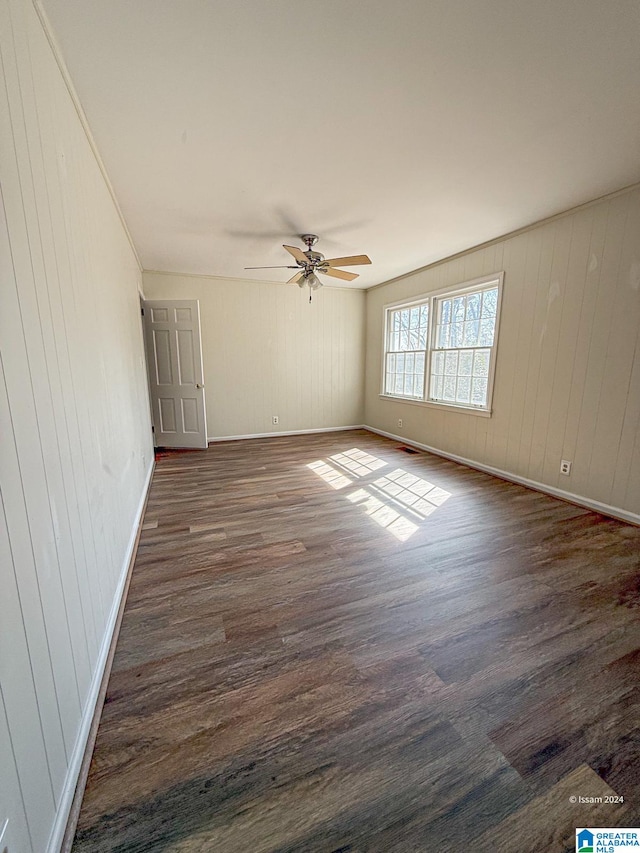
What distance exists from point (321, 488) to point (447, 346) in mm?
2620

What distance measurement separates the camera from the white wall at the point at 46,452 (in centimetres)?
81

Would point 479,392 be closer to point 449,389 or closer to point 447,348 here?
point 449,389

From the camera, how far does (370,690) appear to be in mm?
1368

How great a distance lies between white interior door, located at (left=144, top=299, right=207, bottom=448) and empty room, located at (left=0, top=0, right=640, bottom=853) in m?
0.94

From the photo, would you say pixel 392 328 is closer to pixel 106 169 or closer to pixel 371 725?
pixel 106 169

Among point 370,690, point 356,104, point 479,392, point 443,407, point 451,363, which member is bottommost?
point 370,690

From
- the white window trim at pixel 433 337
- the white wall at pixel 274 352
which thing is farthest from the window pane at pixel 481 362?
the white wall at pixel 274 352

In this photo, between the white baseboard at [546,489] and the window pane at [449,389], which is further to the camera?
the window pane at [449,389]

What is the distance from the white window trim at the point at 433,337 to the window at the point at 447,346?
0.04 ft

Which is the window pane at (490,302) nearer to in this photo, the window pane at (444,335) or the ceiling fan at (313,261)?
the window pane at (444,335)

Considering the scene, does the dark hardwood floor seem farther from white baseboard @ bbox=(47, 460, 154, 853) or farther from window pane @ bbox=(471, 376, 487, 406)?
window pane @ bbox=(471, 376, 487, 406)

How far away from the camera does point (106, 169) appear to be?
2328mm

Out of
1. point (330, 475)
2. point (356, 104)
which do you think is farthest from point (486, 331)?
point (356, 104)

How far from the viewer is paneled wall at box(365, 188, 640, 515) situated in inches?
106
